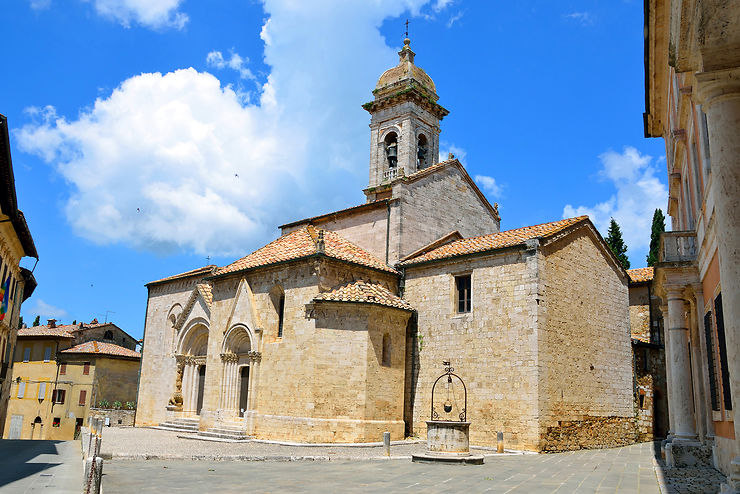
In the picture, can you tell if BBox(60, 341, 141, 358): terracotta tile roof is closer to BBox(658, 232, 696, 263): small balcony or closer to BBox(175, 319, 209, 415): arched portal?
BBox(175, 319, 209, 415): arched portal

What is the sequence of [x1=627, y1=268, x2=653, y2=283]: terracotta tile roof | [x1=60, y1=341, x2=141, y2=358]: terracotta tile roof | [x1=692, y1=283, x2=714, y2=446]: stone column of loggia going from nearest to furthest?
[x1=692, y1=283, x2=714, y2=446]: stone column of loggia
[x1=627, y1=268, x2=653, y2=283]: terracotta tile roof
[x1=60, y1=341, x2=141, y2=358]: terracotta tile roof

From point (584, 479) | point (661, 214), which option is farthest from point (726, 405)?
point (661, 214)

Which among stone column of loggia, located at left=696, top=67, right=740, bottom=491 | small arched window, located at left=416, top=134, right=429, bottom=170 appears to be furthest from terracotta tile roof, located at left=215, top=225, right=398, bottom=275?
stone column of loggia, located at left=696, top=67, right=740, bottom=491

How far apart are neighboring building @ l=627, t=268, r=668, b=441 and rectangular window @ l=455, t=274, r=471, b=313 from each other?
7.30 m

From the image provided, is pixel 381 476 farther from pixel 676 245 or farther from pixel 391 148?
pixel 391 148

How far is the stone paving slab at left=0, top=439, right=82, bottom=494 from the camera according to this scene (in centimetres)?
934

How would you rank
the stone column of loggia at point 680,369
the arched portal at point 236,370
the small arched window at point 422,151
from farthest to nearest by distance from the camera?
the small arched window at point 422,151
the arched portal at point 236,370
the stone column of loggia at point 680,369

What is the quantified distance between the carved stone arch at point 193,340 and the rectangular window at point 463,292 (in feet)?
41.7

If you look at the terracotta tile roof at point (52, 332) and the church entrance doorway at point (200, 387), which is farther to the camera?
the terracotta tile roof at point (52, 332)

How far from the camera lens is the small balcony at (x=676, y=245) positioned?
1237cm

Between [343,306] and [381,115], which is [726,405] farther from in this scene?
[381,115]

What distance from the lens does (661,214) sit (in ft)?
127

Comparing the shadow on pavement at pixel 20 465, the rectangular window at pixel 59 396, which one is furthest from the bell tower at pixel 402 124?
the rectangular window at pixel 59 396

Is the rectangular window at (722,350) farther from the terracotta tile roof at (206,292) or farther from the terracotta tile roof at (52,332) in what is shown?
the terracotta tile roof at (52,332)
